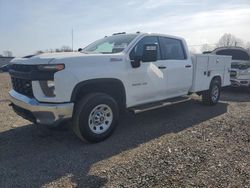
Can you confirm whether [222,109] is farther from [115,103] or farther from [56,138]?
[56,138]

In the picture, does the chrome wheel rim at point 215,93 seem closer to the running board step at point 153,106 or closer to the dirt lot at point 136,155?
the dirt lot at point 136,155

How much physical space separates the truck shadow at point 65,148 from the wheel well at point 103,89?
78 centimetres

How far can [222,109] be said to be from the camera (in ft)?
26.2

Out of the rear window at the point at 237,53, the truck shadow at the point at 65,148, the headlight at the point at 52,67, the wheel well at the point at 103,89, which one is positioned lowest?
the truck shadow at the point at 65,148

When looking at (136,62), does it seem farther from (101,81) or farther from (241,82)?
(241,82)

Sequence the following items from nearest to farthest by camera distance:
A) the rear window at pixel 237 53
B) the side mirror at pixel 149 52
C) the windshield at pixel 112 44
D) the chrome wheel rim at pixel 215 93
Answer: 1. the side mirror at pixel 149 52
2. the windshield at pixel 112 44
3. the chrome wheel rim at pixel 215 93
4. the rear window at pixel 237 53

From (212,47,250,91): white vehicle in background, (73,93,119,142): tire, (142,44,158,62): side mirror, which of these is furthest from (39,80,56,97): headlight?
(212,47,250,91): white vehicle in background

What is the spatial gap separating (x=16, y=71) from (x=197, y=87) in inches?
187

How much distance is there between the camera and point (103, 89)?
513 cm

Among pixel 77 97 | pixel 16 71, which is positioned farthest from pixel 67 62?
pixel 16 71

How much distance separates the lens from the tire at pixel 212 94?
27.0 ft

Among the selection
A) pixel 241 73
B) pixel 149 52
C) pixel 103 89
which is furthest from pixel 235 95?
pixel 103 89

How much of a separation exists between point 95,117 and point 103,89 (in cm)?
59

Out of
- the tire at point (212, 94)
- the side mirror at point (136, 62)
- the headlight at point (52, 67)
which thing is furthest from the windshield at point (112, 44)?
the tire at point (212, 94)
